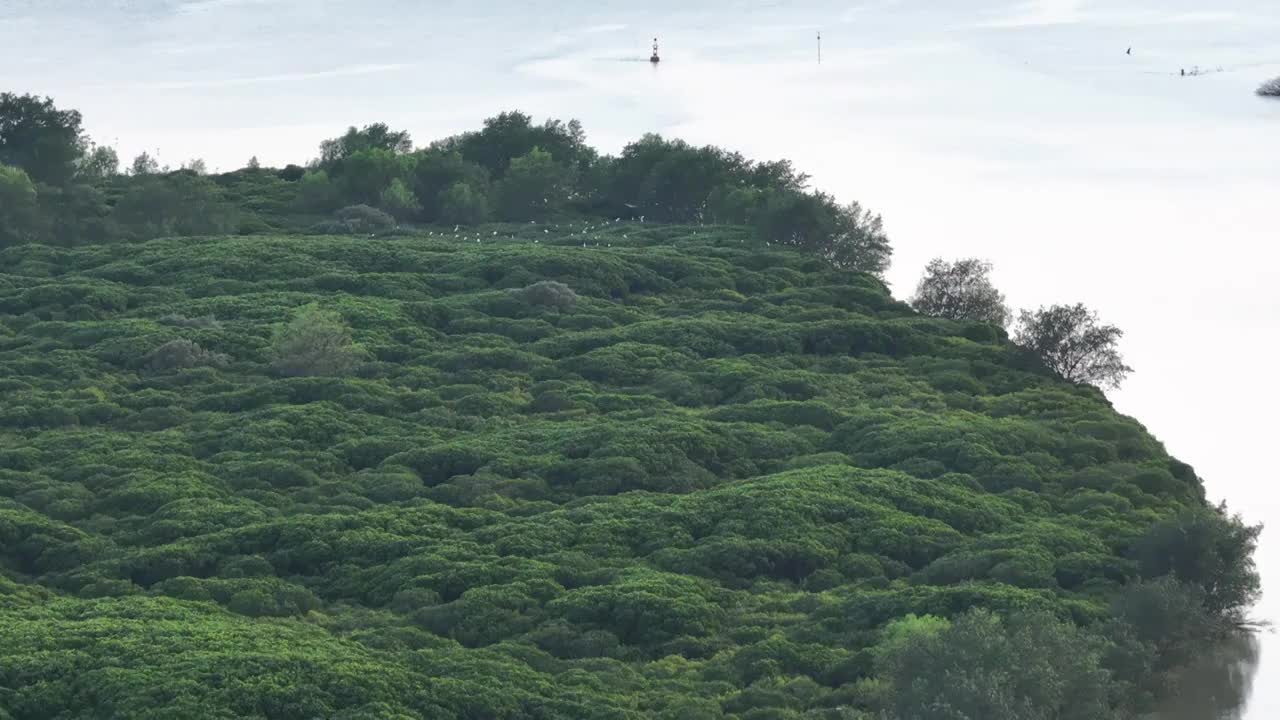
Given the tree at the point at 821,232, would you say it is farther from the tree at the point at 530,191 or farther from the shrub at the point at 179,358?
the shrub at the point at 179,358

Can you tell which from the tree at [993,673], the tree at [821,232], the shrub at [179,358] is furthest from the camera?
the tree at [821,232]

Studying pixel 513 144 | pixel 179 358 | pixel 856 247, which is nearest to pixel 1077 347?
pixel 856 247

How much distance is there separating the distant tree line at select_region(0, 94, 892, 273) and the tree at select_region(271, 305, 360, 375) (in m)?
30.0

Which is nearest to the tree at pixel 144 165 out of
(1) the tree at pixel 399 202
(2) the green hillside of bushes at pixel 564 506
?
(1) the tree at pixel 399 202

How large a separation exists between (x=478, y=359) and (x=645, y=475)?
56.3 ft

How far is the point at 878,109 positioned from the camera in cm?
16100

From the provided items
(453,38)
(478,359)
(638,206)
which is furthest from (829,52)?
(478,359)

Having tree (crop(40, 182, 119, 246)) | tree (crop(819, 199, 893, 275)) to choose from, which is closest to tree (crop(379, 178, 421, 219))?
tree (crop(40, 182, 119, 246))

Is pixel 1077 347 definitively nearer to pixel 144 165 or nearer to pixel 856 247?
pixel 856 247

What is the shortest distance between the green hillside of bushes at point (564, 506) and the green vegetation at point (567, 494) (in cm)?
15

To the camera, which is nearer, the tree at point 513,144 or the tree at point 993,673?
the tree at point 993,673

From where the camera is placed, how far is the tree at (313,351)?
75750 mm

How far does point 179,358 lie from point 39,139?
40360 mm

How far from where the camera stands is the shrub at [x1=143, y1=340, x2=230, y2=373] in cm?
7694
